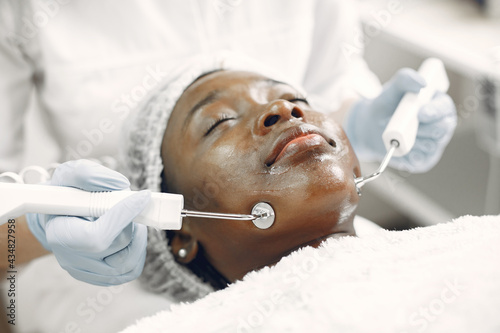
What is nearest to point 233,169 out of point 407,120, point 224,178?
point 224,178

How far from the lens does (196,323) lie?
796mm

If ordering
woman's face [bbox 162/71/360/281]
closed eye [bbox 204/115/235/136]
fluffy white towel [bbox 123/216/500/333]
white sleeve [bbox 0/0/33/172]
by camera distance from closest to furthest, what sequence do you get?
fluffy white towel [bbox 123/216/500/333], woman's face [bbox 162/71/360/281], closed eye [bbox 204/115/235/136], white sleeve [bbox 0/0/33/172]

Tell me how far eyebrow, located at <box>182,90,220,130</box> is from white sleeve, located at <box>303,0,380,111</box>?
0.57 meters

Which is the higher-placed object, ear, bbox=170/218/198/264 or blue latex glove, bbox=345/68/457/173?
blue latex glove, bbox=345/68/457/173

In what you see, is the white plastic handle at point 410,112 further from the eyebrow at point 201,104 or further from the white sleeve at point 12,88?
the white sleeve at point 12,88

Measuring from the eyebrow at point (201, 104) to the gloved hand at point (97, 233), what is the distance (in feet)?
0.78

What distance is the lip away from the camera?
892mm

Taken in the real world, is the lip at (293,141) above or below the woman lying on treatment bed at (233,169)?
above

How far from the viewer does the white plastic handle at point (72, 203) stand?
78 centimetres

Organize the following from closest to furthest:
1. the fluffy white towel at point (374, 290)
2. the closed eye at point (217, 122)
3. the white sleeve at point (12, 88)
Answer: the fluffy white towel at point (374, 290), the closed eye at point (217, 122), the white sleeve at point (12, 88)

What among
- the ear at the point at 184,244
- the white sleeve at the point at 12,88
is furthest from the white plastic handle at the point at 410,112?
the white sleeve at the point at 12,88

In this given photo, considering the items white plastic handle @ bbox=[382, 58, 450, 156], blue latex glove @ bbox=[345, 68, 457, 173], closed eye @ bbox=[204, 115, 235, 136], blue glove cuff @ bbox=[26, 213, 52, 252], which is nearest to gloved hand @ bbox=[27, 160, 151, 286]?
blue glove cuff @ bbox=[26, 213, 52, 252]

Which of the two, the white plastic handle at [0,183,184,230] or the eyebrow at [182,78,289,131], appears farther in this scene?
the eyebrow at [182,78,289,131]

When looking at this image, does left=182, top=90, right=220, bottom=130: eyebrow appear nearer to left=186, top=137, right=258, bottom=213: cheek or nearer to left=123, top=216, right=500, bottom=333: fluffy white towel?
left=186, top=137, right=258, bottom=213: cheek
